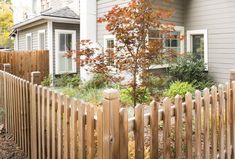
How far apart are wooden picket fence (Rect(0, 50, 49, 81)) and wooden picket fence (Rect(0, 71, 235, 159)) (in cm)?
947

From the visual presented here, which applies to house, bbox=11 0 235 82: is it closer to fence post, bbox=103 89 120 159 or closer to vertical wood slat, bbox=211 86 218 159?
vertical wood slat, bbox=211 86 218 159

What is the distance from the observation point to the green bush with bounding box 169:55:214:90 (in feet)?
37.7

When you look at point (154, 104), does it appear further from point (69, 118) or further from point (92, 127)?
point (69, 118)

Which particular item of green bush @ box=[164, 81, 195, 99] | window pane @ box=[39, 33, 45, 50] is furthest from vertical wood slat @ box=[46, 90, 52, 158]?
window pane @ box=[39, 33, 45, 50]

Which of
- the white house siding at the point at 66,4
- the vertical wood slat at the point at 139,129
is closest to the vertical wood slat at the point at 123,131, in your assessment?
the vertical wood slat at the point at 139,129

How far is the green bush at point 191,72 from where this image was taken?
37.7ft

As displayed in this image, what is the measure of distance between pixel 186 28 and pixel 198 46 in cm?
97

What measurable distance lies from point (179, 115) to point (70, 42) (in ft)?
42.8

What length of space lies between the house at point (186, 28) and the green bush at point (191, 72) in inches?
17.2

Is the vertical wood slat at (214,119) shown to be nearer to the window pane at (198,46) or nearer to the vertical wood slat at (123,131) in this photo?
the vertical wood slat at (123,131)

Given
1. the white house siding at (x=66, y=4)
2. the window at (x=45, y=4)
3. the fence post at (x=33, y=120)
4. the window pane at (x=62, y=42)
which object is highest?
the window at (x=45, y=4)

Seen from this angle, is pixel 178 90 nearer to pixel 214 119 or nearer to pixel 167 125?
pixel 214 119

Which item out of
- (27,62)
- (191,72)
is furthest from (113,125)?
(27,62)

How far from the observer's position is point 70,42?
51.8ft
